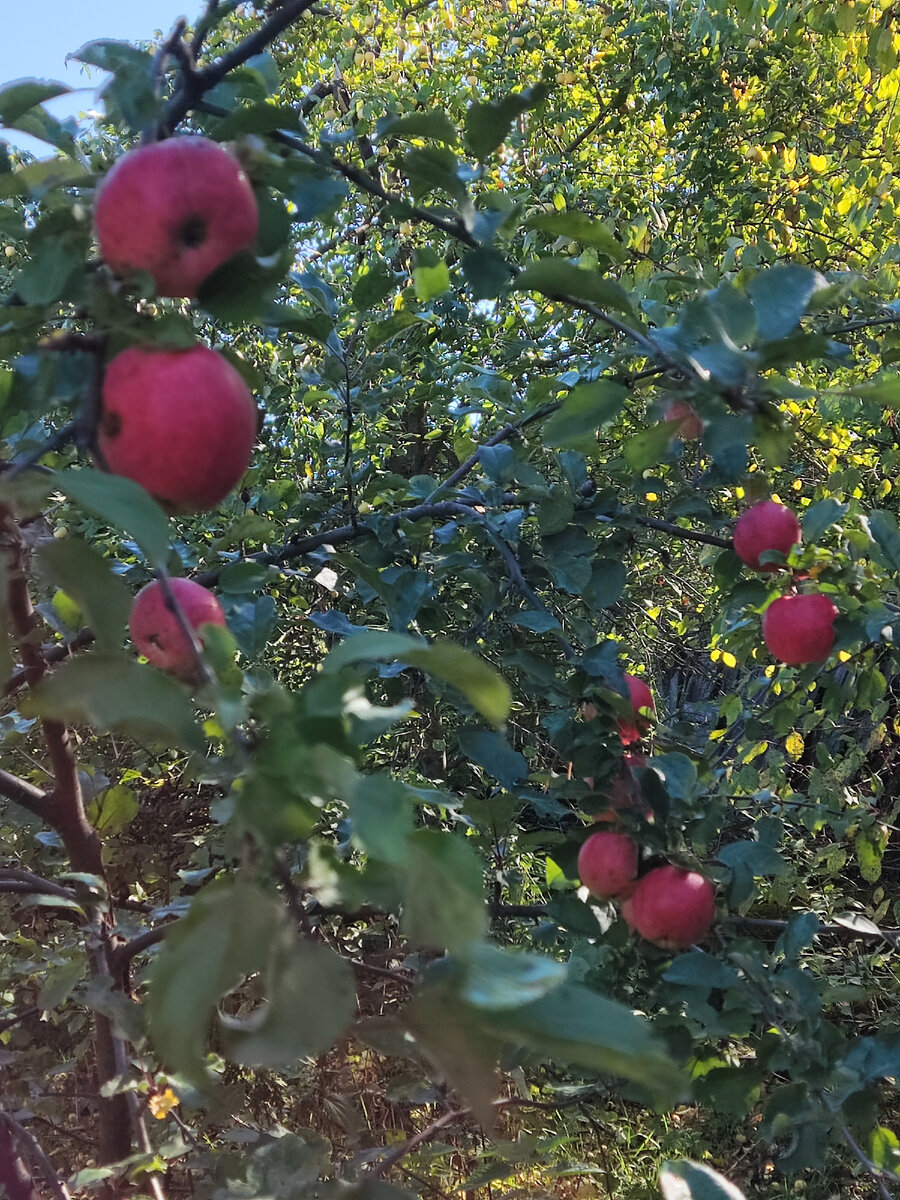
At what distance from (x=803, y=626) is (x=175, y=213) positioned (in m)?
0.97

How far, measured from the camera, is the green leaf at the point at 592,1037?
0.98 feet

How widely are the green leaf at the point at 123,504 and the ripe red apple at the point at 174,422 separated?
105 mm

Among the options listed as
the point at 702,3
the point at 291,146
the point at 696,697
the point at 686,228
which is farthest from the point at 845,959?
the point at 702,3

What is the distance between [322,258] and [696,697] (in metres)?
2.44

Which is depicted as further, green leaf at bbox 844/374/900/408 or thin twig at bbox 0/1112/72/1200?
thin twig at bbox 0/1112/72/1200

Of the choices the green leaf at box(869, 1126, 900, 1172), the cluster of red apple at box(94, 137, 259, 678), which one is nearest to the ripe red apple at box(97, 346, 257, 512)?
the cluster of red apple at box(94, 137, 259, 678)

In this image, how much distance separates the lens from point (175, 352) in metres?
0.48

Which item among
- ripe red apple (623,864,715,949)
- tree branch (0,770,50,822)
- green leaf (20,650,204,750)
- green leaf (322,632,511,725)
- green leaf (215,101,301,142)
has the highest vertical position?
green leaf (215,101,301,142)

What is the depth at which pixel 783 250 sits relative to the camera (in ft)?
8.72

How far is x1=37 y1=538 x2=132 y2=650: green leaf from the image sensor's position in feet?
1.36

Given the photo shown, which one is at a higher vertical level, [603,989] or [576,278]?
[576,278]

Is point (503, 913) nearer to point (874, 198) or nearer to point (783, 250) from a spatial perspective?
point (874, 198)

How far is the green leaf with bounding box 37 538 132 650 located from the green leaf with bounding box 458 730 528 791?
50 centimetres

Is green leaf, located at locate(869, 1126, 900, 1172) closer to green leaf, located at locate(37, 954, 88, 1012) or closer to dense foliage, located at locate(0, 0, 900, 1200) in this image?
dense foliage, located at locate(0, 0, 900, 1200)
